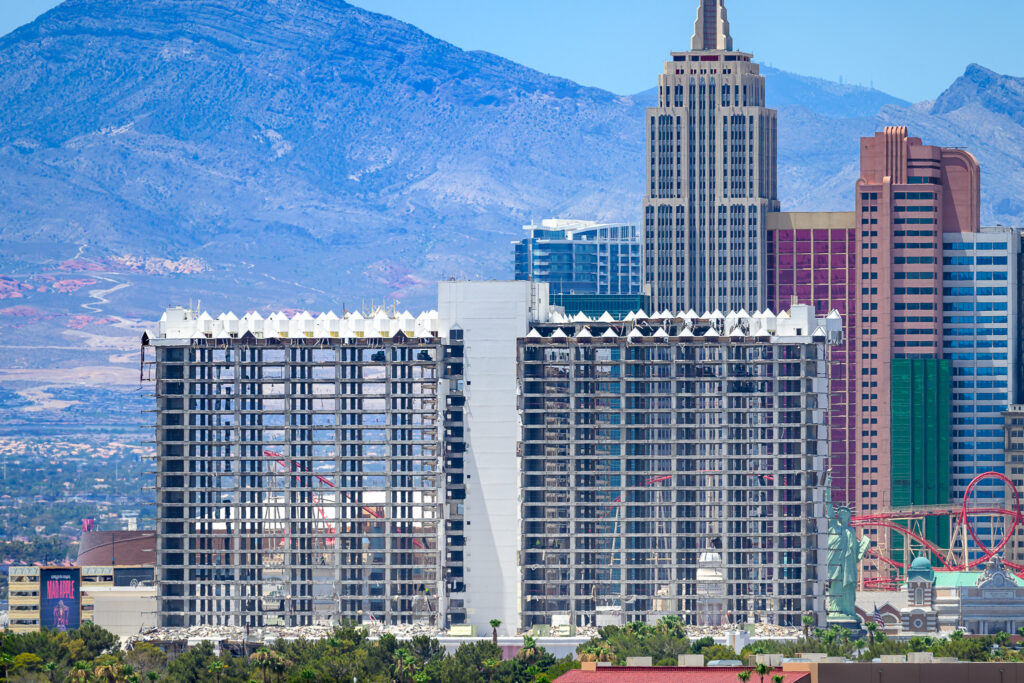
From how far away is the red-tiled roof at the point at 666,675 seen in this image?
482 feet

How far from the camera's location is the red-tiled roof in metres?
147

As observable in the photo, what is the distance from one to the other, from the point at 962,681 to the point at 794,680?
32.0 feet

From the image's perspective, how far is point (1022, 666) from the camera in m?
144

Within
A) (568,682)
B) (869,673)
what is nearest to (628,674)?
(568,682)

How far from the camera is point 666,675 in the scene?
14812cm

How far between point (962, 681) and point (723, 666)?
18.1 meters

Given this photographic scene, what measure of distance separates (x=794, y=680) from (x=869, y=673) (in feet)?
13.9

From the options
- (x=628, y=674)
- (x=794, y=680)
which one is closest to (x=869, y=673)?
(x=794, y=680)

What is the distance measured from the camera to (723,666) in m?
157

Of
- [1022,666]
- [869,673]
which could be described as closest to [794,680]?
[869,673]

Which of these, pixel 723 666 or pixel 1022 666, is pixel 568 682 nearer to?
pixel 723 666

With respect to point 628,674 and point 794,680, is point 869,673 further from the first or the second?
point 628,674

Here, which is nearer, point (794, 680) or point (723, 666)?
point (794, 680)

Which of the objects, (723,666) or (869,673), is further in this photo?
(723,666)
